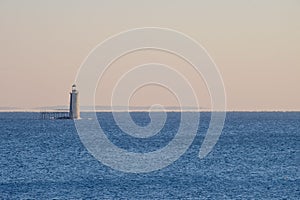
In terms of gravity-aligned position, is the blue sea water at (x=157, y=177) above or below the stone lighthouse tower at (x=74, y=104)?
above

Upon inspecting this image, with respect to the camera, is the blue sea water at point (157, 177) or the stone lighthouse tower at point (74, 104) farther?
the stone lighthouse tower at point (74, 104)

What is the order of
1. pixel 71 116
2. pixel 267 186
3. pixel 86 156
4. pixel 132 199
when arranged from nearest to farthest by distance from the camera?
1. pixel 132 199
2. pixel 267 186
3. pixel 86 156
4. pixel 71 116

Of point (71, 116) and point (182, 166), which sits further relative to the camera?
point (71, 116)

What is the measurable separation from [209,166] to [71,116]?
91.0 metres

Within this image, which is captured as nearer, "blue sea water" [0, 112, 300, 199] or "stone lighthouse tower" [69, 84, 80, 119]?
"blue sea water" [0, 112, 300, 199]

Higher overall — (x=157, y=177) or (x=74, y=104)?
(x=157, y=177)

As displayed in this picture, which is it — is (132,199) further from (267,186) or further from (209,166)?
(209,166)

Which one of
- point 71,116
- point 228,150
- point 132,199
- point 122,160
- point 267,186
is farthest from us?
point 71,116

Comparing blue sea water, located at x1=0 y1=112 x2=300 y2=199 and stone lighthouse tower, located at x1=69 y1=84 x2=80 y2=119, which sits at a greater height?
blue sea water, located at x1=0 y1=112 x2=300 y2=199

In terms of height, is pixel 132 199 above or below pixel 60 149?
above

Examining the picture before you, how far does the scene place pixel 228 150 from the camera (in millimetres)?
101125

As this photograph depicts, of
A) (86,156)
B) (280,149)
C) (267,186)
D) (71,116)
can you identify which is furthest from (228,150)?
(71,116)

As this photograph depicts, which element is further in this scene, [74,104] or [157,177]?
[74,104]

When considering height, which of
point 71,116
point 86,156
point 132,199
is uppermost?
point 132,199
